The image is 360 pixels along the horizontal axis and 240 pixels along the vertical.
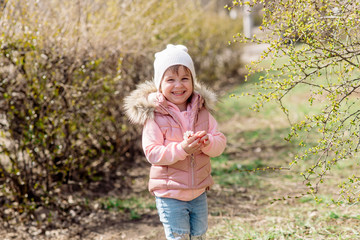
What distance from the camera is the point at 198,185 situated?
2.65 meters

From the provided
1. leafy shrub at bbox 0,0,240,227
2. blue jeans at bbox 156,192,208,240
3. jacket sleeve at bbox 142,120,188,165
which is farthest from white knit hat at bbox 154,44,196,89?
leafy shrub at bbox 0,0,240,227

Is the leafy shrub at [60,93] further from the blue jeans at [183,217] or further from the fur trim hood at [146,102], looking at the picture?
the blue jeans at [183,217]

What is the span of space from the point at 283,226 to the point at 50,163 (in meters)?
2.28

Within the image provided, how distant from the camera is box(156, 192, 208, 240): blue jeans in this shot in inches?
104

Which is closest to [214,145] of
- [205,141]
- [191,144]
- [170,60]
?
[205,141]

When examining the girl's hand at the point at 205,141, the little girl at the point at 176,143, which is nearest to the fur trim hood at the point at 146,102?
the little girl at the point at 176,143

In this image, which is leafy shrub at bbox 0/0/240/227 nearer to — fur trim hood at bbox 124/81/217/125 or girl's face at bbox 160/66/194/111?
fur trim hood at bbox 124/81/217/125

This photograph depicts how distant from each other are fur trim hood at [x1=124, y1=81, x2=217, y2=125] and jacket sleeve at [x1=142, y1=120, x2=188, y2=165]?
0.07 m

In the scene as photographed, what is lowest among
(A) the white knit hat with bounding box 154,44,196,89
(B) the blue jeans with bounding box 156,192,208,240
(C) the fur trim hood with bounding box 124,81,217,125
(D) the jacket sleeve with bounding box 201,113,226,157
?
(B) the blue jeans with bounding box 156,192,208,240

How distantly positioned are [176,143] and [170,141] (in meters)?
0.08

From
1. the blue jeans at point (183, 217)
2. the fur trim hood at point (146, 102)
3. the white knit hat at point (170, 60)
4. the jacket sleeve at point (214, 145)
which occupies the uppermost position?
the white knit hat at point (170, 60)

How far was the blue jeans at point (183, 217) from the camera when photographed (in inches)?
104

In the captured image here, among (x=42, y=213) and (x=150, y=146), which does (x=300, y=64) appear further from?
(x=42, y=213)

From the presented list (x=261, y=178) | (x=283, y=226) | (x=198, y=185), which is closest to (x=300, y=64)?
(x=198, y=185)
